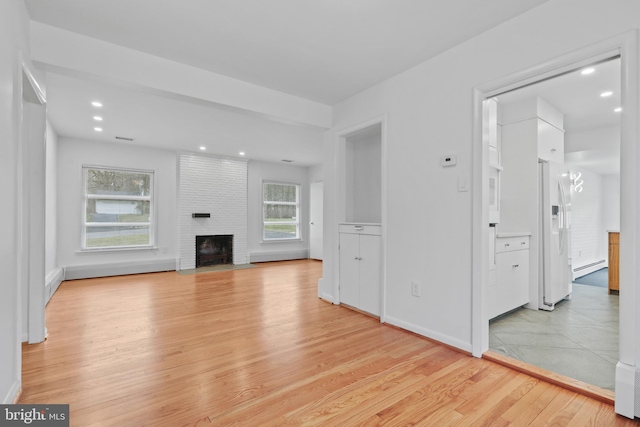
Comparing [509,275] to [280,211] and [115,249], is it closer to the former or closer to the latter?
[280,211]

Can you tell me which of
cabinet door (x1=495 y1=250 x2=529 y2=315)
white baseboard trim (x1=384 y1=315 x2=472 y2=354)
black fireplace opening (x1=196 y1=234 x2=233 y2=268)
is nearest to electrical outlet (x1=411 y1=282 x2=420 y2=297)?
white baseboard trim (x1=384 y1=315 x2=472 y2=354)

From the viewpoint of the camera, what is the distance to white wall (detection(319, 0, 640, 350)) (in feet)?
6.70

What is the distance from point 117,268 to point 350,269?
4.81 m

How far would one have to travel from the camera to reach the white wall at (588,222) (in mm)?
6102

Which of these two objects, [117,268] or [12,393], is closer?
[12,393]

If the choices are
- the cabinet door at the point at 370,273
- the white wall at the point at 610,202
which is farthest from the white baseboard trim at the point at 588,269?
the cabinet door at the point at 370,273

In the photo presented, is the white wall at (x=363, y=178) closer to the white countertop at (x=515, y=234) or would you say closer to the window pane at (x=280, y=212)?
the white countertop at (x=515, y=234)

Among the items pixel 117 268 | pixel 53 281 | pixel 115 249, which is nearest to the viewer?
pixel 53 281

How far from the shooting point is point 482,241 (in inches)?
95.6

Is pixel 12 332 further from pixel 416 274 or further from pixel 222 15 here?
pixel 416 274

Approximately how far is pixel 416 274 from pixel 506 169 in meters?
1.98

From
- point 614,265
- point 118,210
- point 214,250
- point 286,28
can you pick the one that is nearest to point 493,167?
point 286,28

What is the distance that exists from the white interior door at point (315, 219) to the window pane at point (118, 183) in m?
3.97

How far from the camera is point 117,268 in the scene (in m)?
5.94
